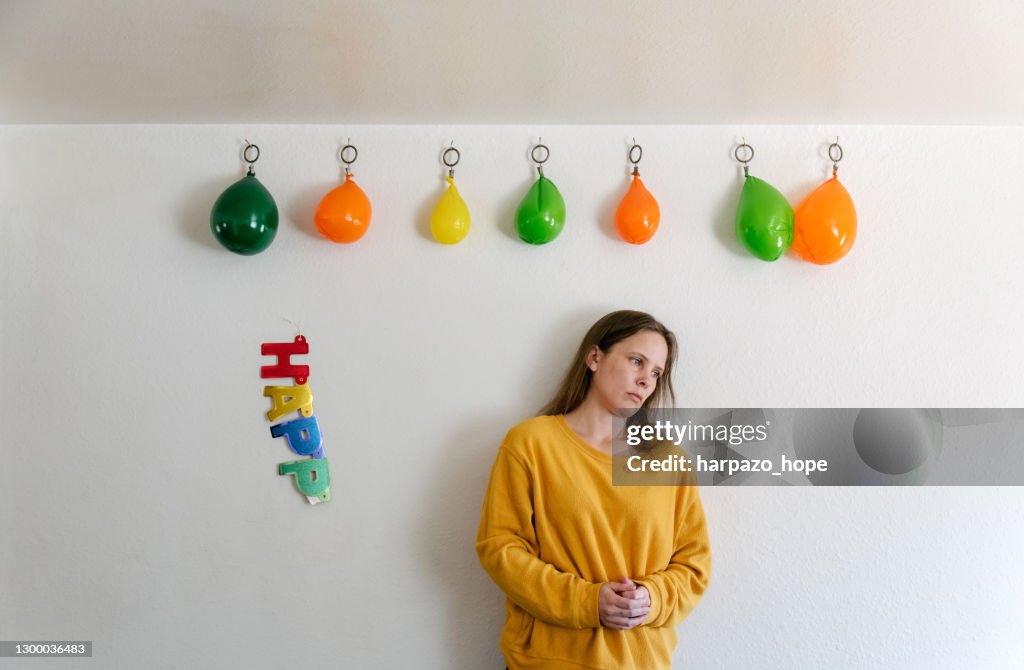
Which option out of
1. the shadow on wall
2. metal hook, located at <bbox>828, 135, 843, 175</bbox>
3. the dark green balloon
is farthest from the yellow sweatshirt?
metal hook, located at <bbox>828, 135, 843, 175</bbox>

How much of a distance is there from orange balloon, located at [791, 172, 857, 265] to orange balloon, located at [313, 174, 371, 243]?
1.07m

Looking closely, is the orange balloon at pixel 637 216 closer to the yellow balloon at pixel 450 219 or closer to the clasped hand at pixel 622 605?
the yellow balloon at pixel 450 219

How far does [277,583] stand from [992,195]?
2.07 meters

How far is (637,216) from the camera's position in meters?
1.93

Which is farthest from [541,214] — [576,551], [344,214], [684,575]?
[684,575]

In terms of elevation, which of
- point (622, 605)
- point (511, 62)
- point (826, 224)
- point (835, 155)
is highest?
point (511, 62)

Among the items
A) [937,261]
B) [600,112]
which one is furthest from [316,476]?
[937,261]

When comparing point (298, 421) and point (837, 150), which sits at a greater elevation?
point (837, 150)

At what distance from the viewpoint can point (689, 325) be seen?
6.56ft

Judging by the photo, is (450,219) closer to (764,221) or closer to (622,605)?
(764,221)

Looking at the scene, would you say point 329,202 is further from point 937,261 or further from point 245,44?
point 937,261

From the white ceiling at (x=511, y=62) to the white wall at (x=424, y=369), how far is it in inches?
4.3

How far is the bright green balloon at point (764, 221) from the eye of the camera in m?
1.91

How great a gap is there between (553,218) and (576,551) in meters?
0.78
